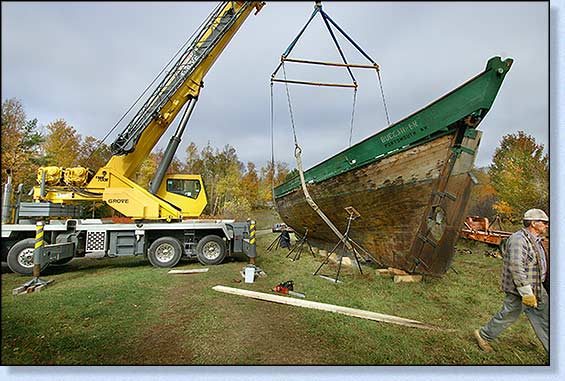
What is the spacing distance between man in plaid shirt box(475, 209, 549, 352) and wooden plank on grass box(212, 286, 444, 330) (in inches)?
24.8

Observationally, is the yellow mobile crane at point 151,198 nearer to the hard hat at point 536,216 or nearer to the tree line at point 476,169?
the tree line at point 476,169

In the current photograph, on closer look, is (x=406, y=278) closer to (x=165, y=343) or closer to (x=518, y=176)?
(x=518, y=176)

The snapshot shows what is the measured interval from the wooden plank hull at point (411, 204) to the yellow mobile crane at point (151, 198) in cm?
218

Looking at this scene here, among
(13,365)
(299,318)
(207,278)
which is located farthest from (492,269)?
(13,365)

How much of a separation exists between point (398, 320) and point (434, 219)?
5.40ft

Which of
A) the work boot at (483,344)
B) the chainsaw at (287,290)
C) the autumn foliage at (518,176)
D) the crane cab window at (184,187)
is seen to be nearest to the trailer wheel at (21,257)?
the crane cab window at (184,187)

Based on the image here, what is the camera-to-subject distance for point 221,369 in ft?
7.04

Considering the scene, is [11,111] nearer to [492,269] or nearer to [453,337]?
[453,337]

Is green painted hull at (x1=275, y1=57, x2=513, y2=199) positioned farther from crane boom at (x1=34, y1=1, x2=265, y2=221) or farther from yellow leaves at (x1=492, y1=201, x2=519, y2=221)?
crane boom at (x1=34, y1=1, x2=265, y2=221)

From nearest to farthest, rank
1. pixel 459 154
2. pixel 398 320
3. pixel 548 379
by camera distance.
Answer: pixel 548 379
pixel 398 320
pixel 459 154

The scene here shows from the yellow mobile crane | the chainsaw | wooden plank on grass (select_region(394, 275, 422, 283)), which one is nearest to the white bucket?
the chainsaw

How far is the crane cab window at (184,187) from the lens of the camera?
6361 mm

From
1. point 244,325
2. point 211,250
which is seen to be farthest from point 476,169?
point 211,250

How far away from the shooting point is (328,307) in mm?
3262
